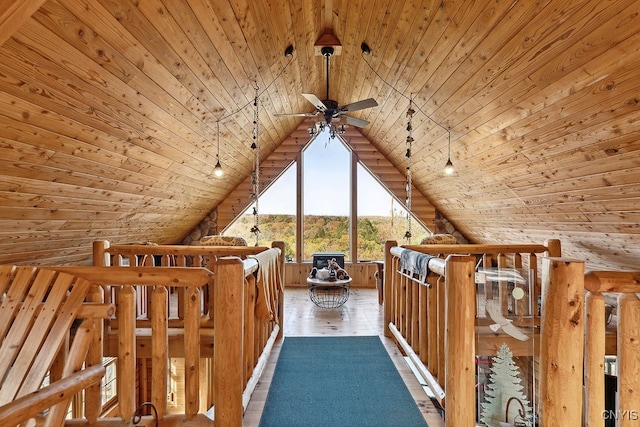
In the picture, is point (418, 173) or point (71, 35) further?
point (418, 173)

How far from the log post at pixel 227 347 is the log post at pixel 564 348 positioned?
1.46 meters

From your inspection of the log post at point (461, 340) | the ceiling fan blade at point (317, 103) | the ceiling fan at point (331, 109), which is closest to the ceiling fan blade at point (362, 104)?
the ceiling fan at point (331, 109)

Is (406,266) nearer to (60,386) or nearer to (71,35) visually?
(60,386)

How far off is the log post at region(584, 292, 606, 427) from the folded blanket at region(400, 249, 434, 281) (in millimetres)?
879

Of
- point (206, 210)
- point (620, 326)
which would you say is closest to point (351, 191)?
point (206, 210)

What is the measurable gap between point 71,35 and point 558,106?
3.30 m

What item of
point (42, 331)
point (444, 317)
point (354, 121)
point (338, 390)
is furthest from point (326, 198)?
point (42, 331)

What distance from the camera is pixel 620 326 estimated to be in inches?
56.6

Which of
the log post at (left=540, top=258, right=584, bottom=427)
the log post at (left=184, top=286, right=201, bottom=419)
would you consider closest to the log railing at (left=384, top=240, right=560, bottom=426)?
the log post at (left=540, top=258, right=584, bottom=427)

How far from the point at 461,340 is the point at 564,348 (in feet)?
1.40

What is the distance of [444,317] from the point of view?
199cm

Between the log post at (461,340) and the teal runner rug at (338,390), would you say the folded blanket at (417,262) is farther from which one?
the teal runner rug at (338,390)

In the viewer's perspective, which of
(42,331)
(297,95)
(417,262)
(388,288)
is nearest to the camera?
(42,331)

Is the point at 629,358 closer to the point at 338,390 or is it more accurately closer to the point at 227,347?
the point at 338,390
